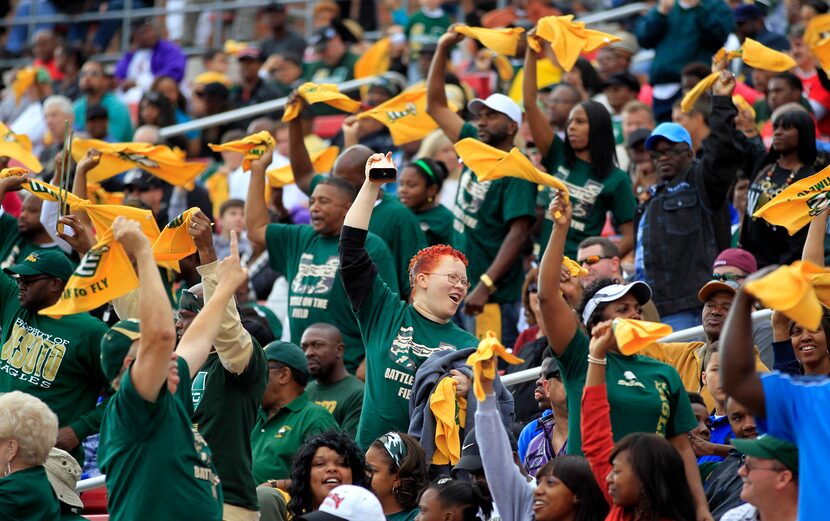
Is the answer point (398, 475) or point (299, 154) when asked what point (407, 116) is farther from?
point (398, 475)

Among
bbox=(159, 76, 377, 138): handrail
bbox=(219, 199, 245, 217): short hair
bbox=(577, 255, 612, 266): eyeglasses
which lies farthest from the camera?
bbox=(159, 76, 377, 138): handrail

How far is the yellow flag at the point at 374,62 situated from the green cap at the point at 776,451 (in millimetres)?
10591

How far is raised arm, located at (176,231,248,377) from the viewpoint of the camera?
18.4 ft

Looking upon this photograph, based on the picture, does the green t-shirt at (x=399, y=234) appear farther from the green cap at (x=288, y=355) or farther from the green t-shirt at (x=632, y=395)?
the green t-shirt at (x=632, y=395)

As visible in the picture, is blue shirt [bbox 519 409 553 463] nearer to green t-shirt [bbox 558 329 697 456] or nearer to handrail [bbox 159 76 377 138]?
green t-shirt [bbox 558 329 697 456]

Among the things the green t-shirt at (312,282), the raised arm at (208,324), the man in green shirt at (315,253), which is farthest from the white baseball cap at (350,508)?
the green t-shirt at (312,282)

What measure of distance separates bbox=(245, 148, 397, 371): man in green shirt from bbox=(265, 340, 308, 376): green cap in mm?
902

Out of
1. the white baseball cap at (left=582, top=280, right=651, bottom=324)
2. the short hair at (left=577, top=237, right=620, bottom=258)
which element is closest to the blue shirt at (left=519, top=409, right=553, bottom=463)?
the white baseball cap at (left=582, top=280, right=651, bottom=324)

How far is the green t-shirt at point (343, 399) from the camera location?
26.6 ft

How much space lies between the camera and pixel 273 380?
7621mm

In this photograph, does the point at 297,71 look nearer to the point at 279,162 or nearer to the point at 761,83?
the point at 279,162

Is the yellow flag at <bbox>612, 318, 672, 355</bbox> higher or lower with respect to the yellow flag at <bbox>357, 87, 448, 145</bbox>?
higher

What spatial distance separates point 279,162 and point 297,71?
3375 mm

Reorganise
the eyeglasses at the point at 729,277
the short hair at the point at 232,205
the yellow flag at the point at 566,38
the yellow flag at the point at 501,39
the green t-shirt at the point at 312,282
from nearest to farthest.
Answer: the eyeglasses at the point at 729,277 < the green t-shirt at the point at 312,282 < the yellow flag at the point at 566,38 < the yellow flag at the point at 501,39 < the short hair at the point at 232,205
